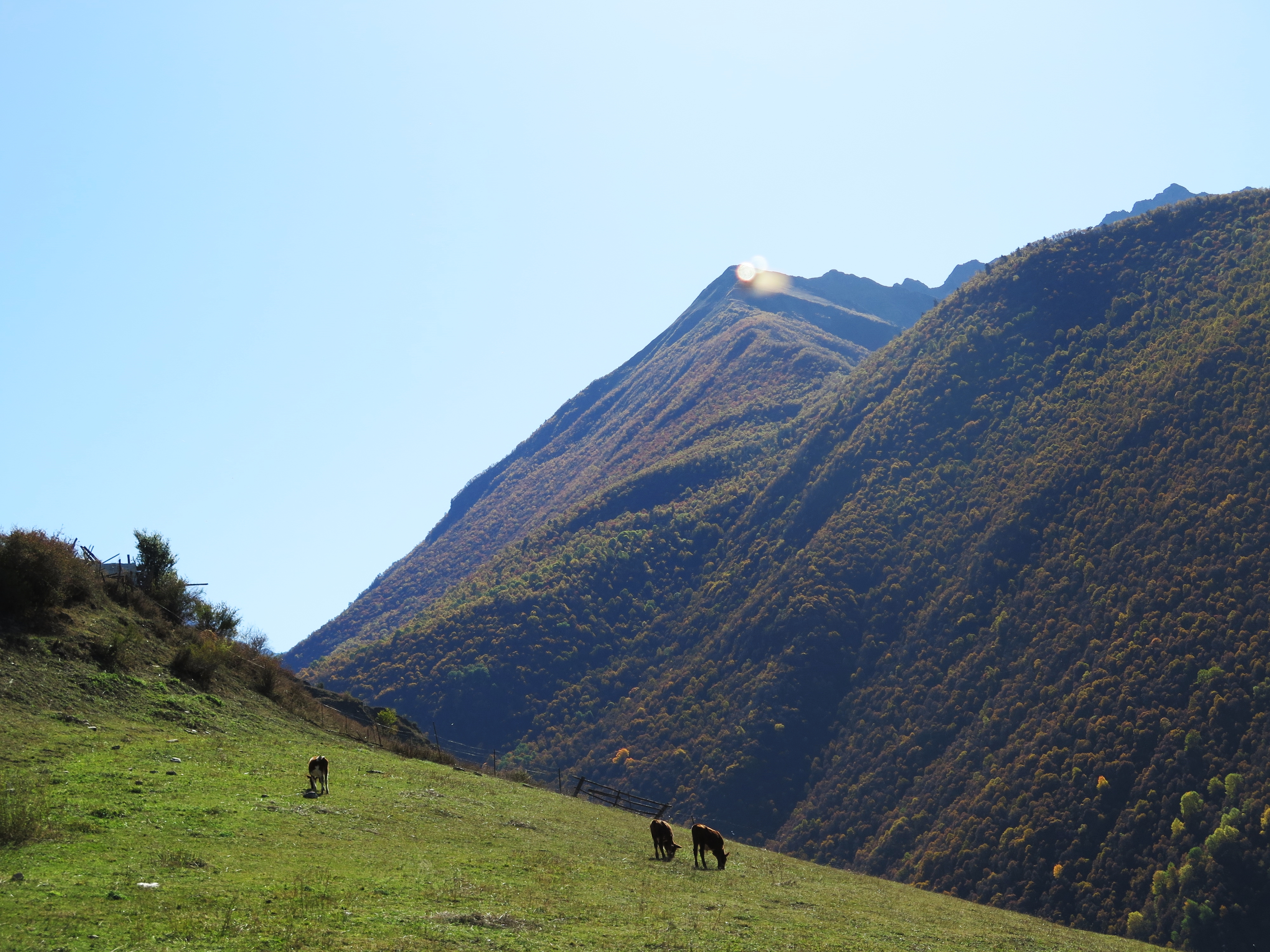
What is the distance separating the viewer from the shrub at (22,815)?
49.9 feet

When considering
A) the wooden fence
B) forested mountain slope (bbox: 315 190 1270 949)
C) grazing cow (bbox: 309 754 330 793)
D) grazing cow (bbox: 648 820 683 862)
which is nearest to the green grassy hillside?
grazing cow (bbox: 648 820 683 862)

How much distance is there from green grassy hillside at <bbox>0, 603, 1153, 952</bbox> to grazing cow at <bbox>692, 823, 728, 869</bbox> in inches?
25.5

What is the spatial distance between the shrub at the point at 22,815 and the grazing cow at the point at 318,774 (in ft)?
27.0

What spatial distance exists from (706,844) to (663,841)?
4.50 ft

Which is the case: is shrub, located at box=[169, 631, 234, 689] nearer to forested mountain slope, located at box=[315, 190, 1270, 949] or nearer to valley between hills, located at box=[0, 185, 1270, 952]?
valley between hills, located at box=[0, 185, 1270, 952]

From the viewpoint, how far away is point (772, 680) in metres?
166

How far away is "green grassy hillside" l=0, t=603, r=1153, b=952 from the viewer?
44.2 feet

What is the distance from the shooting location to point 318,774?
25.3 meters

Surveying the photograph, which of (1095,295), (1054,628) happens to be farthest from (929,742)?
(1095,295)

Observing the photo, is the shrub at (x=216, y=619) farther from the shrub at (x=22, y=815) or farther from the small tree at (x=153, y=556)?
the shrub at (x=22, y=815)

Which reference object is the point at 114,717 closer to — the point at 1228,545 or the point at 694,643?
the point at 1228,545

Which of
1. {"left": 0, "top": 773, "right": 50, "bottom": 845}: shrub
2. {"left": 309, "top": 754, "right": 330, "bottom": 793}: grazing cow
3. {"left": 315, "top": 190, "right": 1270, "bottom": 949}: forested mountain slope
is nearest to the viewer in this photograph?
{"left": 0, "top": 773, "right": 50, "bottom": 845}: shrub

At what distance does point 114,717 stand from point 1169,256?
675ft

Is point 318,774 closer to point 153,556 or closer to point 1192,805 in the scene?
point 153,556
